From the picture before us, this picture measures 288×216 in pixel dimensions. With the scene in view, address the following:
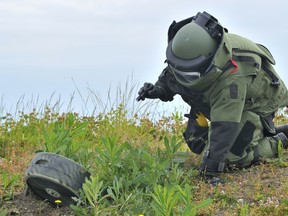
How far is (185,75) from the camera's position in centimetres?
509

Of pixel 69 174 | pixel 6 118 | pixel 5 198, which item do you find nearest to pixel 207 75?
pixel 69 174

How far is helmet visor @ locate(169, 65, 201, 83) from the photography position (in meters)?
5.04

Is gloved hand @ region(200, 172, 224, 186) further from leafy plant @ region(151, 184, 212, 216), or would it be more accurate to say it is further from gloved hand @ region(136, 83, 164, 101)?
leafy plant @ region(151, 184, 212, 216)

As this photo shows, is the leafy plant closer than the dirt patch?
Yes

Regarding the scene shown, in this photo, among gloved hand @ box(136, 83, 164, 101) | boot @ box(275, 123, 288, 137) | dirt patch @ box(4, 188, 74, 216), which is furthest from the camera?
boot @ box(275, 123, 288, 137)

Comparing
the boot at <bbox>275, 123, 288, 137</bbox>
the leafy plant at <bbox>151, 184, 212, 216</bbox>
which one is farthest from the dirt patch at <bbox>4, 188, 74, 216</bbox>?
the boot at <bbox>275, 123, 288, 137</bbox>

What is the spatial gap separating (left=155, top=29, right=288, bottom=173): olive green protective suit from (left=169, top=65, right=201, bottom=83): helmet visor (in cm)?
2

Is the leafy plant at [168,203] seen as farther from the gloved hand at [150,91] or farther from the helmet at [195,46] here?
the gloved hand at [150,91]

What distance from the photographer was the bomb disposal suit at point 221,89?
5016 millimetres

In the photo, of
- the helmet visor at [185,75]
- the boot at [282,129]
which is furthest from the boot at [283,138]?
the helmet visor at [185,75]

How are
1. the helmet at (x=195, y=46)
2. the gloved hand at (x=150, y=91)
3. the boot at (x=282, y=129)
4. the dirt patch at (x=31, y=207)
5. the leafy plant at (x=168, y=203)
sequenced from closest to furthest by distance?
the leafy plant at (x=168, y=203) < the dirt patch at (x=31, y=207) < the helmet at (x=195, y=46) < the gloved hand at (x=150, y=91) < the boot at (x=282, y=129)

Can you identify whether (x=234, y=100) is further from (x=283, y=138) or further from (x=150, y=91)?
(x=283, y=138)

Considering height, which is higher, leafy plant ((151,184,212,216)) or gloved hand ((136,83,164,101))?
gloved hand ((136,83,164,101))

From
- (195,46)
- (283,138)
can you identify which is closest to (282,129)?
(283,138)
